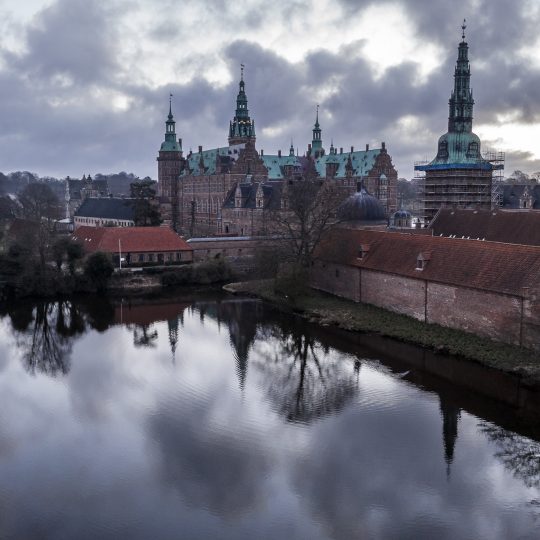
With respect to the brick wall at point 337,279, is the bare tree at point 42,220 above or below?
above

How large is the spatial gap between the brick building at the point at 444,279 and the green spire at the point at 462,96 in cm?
1382

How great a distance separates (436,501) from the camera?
10.9 meters

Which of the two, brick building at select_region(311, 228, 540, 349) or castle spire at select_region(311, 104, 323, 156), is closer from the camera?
brick building at select_region(311, 228, 540, 349)

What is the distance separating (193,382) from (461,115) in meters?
27.6

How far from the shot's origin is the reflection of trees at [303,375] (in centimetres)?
1552

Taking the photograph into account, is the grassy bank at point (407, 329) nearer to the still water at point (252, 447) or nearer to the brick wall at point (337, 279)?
the brick wall at point (337, 279)

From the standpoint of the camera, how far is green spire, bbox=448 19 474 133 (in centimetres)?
3668

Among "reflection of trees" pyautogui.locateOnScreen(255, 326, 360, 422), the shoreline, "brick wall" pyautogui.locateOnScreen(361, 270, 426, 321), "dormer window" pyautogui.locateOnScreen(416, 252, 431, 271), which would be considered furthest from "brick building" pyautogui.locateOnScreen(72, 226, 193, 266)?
"dormer window" pyautogui.locateOnScreen(416, 252, 431, 271)

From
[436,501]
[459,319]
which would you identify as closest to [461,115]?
[459,319]

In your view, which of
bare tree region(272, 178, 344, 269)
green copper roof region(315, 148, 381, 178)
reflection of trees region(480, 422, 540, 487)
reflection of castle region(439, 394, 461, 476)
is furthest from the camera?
green copper roof region(315, 148, 381, 178)

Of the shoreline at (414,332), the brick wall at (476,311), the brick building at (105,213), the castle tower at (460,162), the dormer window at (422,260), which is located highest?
A: the castle tower at (460,162)

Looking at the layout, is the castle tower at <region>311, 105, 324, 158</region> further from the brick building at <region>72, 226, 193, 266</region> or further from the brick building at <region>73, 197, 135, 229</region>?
the brick building at <region>72, 226, 193, 266</region>

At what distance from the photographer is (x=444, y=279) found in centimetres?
2088

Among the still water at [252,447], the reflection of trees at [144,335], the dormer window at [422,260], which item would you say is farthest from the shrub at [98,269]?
the dormer window at [422,260]
